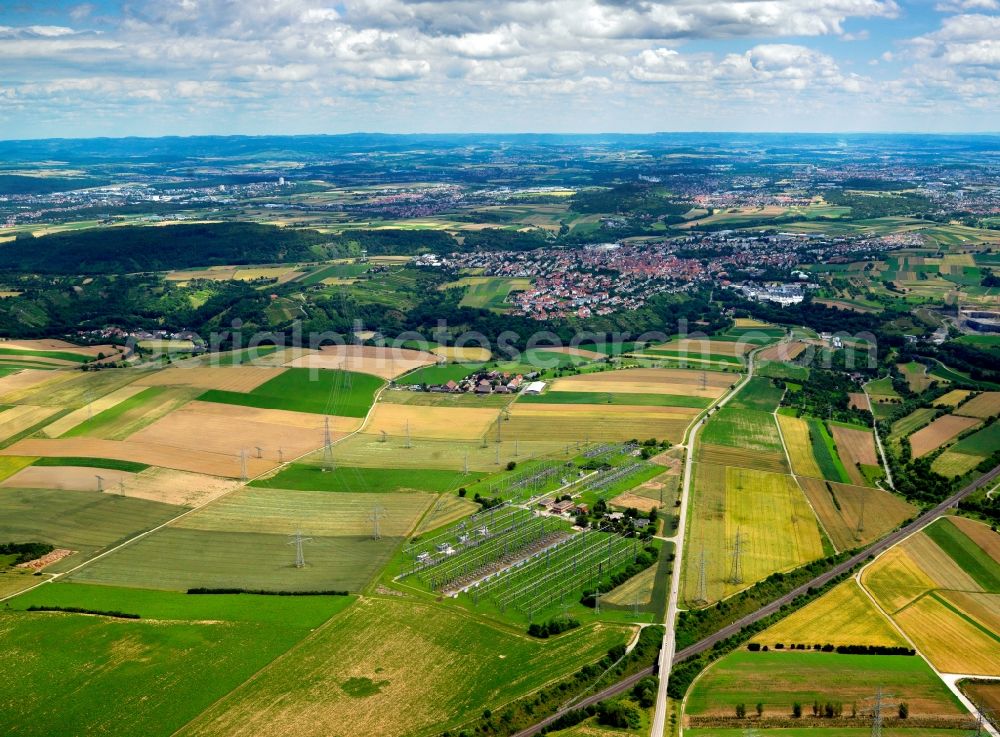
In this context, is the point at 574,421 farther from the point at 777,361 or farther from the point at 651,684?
the point at 651,684

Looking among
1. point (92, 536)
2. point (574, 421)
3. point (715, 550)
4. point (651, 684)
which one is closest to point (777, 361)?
point (574, 421)

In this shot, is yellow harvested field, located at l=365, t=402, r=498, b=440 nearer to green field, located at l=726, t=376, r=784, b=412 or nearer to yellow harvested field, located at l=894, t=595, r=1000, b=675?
green field, located at l=726, t=376, r=784, b=412

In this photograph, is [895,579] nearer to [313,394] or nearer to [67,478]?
[313,394]

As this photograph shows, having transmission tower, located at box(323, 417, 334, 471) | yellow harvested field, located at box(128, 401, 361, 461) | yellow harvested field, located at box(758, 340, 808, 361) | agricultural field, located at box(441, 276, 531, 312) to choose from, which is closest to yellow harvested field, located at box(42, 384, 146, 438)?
yellow harvested field, located at box(128, 401, 361, 461)

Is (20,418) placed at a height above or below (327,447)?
above

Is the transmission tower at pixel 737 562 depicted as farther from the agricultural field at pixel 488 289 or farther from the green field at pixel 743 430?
the agricultural field at pixel 488 289

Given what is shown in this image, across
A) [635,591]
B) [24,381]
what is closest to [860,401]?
[635,591]

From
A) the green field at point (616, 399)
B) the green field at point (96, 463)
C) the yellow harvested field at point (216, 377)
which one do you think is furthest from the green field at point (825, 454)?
the yellow harvested field at point (216, 377)
